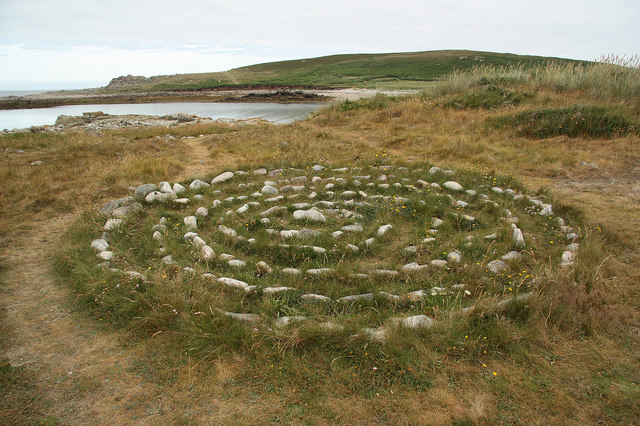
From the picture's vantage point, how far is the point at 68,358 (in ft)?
9.66

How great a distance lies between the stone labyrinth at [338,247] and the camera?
11.2 feet

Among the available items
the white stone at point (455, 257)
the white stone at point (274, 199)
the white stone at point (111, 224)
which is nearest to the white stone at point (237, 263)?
the white stone at point (274, 199)

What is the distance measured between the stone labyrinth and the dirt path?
18.9 inches

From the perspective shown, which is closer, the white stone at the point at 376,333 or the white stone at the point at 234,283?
the white stone at the point at 376,333

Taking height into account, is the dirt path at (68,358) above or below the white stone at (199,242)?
below

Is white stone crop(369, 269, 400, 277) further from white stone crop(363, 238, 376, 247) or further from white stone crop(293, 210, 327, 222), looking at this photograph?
white stone crop(293, 210, 327, 222)

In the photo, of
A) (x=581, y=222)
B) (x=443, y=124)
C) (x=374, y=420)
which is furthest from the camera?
(x=443, y=124)

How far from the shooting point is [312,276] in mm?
3857

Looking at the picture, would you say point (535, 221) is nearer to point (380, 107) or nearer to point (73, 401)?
point (73, 401)

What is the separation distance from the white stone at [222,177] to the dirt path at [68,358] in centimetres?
349

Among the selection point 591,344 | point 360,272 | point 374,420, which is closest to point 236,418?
point 374,420

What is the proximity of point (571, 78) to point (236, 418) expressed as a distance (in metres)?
16.4

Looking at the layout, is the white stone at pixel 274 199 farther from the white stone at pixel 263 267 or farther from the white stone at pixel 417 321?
the white stone at pixel 417 321

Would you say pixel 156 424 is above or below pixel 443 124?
below
